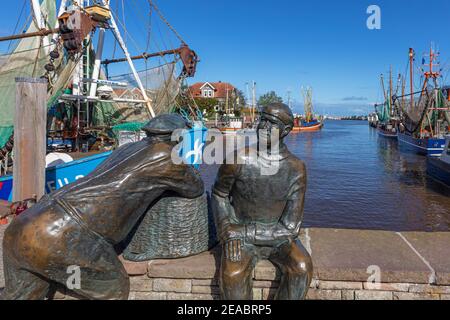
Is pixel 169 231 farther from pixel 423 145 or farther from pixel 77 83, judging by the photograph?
pixel 423 145

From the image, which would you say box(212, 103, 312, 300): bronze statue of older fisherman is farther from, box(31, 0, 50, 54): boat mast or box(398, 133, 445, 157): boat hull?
box(398, 133, 445, 157): boat hull

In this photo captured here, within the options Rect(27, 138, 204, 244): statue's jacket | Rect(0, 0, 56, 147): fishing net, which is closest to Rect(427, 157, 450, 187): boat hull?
Rect(27, 138, 204, 244): statue's jacket

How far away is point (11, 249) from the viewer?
2299 mm

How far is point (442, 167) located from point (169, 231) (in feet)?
52.6

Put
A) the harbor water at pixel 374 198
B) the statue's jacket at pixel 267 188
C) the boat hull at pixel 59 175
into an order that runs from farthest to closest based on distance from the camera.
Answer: the harbor water at pixel 374 198 < the boat hull at pixel 59 175 < the statue's jacket at pixel 267 188

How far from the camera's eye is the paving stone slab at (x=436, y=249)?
110 inches

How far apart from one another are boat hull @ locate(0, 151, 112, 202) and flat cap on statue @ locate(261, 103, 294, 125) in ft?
21.7

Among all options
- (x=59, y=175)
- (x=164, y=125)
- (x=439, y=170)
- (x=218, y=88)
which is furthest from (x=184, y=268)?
(x=218, y=88)

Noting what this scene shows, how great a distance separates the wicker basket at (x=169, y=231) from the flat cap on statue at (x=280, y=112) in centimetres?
100

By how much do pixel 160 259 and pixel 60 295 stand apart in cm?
87

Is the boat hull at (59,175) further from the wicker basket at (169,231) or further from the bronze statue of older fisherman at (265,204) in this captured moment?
the bronze statue of older fisherman at (265,204)

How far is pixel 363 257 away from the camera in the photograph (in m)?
3.09

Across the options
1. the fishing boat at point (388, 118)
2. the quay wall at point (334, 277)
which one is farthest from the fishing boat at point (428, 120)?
the quay wall at point (334, 277)

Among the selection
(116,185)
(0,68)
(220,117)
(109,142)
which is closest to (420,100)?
(109,142)
